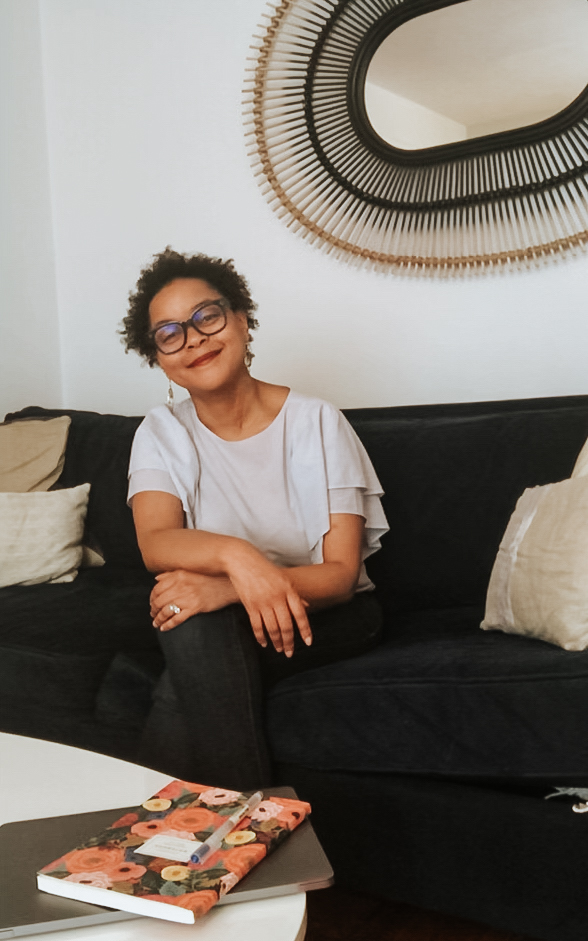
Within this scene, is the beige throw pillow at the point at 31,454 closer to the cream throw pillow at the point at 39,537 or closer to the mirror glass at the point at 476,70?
the cream throw pillow at the point at 39,537

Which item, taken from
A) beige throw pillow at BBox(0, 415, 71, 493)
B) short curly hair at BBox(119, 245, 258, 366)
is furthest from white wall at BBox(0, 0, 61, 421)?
short curly hair at BBox(119, 245, 258, 366)

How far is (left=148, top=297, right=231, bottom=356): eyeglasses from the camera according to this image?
162cm

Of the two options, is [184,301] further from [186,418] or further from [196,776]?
[196,776]

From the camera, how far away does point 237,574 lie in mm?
1327

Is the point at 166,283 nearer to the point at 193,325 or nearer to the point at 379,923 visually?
the point at 193,325

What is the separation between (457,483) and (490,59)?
110 centimetres

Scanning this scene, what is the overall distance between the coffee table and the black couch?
0.41 meters

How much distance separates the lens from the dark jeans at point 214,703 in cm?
121

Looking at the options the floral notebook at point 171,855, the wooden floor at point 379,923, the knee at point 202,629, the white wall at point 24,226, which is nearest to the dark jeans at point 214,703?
the knee at point 202,629

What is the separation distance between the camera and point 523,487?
1.65 m

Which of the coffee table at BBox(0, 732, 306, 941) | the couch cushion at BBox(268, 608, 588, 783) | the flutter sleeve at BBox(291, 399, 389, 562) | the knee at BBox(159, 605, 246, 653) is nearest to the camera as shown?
the coffee table at BBox(0, 732, 306, 941)

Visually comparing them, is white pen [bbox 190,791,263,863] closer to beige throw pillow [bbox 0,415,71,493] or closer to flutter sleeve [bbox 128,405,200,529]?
flutter sleeve [bbox 128,405,200,529]

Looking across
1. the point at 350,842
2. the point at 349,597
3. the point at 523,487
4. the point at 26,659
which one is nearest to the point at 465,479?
the point at 523,487

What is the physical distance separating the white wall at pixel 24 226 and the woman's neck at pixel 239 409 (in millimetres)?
1157
